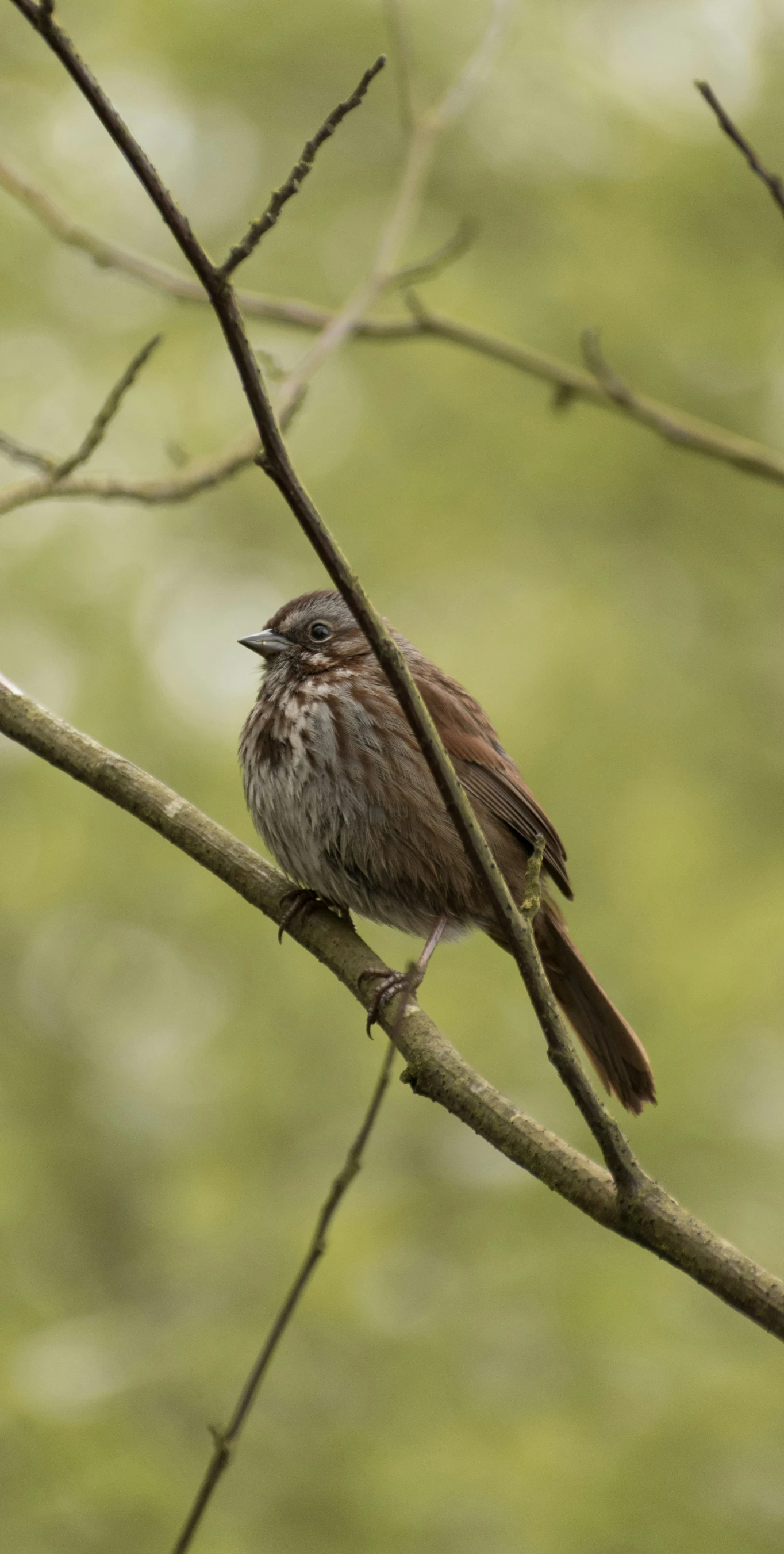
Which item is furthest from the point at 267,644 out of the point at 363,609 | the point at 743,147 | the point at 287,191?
the point at 287,191

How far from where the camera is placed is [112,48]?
8.62 m

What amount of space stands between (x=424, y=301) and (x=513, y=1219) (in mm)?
5154

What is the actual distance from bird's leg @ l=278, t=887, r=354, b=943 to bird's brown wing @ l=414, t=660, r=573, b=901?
1.66 ft

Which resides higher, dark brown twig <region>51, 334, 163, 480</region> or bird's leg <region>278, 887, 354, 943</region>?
dark brown twig <region>51, 334, 163, 480</region>

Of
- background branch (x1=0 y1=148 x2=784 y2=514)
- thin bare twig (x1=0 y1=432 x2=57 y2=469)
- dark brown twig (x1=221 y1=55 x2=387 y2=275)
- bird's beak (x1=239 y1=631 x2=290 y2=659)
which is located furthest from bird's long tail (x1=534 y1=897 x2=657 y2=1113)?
dark brown twig (x1=221 y1=55 x2=387 y2=275)

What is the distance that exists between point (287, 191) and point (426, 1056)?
1.53m

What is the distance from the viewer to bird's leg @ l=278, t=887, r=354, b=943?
10.7 ft

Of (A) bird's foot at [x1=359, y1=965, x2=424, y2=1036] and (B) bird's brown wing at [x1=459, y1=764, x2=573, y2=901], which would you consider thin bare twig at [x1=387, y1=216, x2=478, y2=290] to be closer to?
(B) bird's brown wing at [x1=459, y1=764, x2=573, y2=901]

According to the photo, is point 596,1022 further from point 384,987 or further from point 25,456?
point 25,456

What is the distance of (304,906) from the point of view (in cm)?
342

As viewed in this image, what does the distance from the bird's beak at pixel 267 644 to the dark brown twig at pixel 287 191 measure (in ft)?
7.64

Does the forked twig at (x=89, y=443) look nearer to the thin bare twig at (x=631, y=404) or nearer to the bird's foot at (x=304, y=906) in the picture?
the bird's foot at (x=304, y=906)

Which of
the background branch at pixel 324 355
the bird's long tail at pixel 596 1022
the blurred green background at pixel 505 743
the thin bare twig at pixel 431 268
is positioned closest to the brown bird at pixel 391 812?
the bird's long tail at pixel 596 1022

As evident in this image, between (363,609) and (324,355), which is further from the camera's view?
(324,355)
